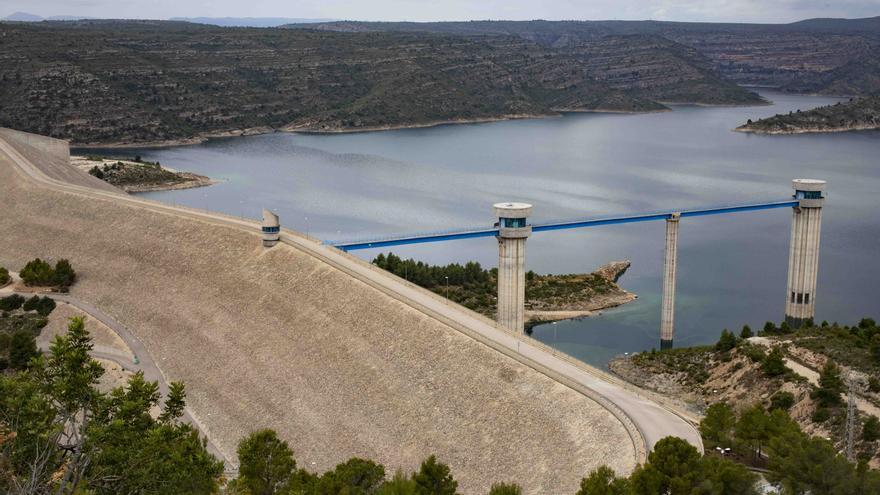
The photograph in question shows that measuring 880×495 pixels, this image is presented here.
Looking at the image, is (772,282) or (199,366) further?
(772,282)

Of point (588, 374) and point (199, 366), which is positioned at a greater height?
point (588, 374)

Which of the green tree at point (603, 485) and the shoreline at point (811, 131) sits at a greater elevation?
the green tree at point (603, 485)

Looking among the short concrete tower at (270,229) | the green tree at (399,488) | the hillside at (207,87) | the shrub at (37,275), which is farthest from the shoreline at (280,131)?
the green tree at (399,488)

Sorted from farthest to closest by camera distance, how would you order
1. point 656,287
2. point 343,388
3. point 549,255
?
point 549,255
point 656,287
point 343,388

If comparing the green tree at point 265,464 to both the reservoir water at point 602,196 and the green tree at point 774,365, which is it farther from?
the reservoir water at point 602,196

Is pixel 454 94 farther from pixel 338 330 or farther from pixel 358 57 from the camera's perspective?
pixel 338 330

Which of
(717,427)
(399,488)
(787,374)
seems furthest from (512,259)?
(399,488)

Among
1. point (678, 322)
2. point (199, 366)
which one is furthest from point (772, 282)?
point (199, 366)

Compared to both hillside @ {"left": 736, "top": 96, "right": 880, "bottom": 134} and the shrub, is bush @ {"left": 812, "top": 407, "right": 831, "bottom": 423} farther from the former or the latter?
hillside @ {"left": 736, "top": 96, "right": 880, "bottom": 134}
